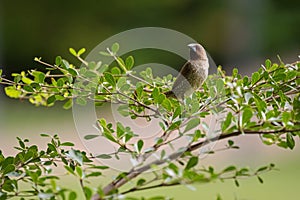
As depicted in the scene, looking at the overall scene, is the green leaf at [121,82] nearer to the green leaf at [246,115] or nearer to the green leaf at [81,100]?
the green leaf at [81,100]

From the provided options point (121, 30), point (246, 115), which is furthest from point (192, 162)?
point (121, 30)

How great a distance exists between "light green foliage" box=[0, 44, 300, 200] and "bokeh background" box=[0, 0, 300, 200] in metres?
3.46

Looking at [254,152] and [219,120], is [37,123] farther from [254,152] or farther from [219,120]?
[219,120]

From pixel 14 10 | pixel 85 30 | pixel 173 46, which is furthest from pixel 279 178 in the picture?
pixel 14 10

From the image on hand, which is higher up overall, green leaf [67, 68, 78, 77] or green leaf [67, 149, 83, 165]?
green leaf [67, 68, 78, 77]

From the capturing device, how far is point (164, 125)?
438mm

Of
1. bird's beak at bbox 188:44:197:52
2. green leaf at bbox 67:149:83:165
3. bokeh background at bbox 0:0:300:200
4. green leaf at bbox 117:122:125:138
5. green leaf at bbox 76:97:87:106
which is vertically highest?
bokeh background at bbox 0:0:300:200

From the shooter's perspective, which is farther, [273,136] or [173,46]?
[173,46]

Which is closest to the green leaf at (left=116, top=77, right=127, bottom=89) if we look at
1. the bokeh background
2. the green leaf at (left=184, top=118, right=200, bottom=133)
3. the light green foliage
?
the light green foliage

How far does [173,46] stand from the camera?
4449 mm

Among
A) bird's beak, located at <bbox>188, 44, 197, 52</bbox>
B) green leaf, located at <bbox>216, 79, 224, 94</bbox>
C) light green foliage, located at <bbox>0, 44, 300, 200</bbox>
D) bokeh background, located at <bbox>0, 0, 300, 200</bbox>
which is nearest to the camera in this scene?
light green foliage, located at <bbox>0, 44, 300, 200</bbox>

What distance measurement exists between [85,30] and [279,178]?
361cm

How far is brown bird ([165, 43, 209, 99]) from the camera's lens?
0.54 metres

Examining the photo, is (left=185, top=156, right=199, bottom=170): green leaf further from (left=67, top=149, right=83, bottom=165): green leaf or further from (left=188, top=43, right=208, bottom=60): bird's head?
(left=188, top=43, right=208, bottom=60): bird's head
